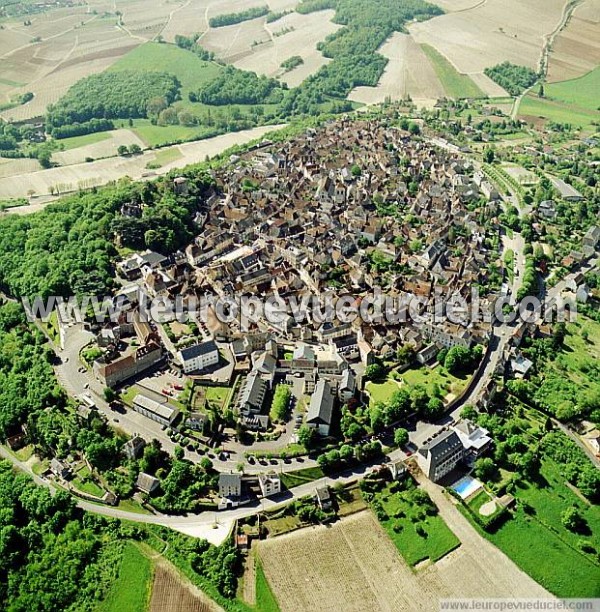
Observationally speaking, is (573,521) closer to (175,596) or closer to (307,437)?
(307,437)

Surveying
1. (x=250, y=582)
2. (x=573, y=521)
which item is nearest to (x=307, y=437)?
(x=250, y=582)

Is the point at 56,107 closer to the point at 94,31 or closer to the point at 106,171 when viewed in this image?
the point at 106,171

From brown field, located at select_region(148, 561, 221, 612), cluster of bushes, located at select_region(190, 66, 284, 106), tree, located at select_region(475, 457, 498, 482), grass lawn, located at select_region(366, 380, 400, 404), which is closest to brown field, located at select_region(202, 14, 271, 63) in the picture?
cluster of bushes, located at select_region(190, 66, 284, 106)

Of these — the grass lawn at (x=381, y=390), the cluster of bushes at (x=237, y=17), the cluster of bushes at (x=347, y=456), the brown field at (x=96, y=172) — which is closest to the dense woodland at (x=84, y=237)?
the brown field at (x=96, y=172)

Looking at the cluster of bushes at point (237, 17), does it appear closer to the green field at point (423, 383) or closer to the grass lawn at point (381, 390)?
the green field at point (423, 383)

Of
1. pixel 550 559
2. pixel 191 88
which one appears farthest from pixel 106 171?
pixel 550 559
